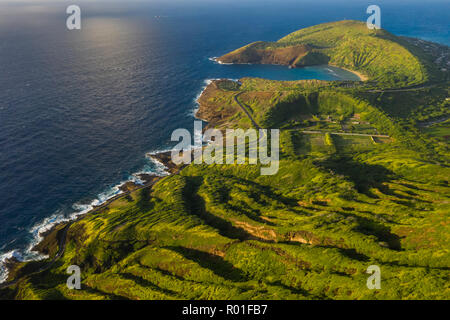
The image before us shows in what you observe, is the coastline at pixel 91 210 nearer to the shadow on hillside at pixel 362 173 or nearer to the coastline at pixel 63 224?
the coastline at pixel 63 224

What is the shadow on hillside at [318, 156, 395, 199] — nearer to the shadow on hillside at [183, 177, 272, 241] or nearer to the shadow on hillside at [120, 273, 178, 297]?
the shadow on hillside at [183, 177, 272, 241]

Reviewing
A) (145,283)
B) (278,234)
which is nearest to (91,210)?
(145,283)

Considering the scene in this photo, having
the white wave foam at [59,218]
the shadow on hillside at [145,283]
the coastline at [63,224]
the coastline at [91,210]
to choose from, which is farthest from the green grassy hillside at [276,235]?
the white wave foam at [59,218]

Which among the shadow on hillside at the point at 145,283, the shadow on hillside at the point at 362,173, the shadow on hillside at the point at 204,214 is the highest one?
the shadow on hillside at the point at 362,173

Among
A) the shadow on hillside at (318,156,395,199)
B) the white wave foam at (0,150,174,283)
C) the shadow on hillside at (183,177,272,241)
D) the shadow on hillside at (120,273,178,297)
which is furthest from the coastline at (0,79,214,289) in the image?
the shadow on hillside at (318,156,395,199)

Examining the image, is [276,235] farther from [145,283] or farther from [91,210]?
[91,210]

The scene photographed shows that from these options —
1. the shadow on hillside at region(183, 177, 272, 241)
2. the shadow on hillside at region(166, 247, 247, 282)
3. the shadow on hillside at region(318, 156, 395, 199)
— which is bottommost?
the shadow on hillside at region(166, 247, 247, 282)

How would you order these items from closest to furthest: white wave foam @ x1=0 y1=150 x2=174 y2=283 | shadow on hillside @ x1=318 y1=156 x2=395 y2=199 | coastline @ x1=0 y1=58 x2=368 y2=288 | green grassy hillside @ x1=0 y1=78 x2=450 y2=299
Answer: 1. green grassy hillside @ x1=0 y1=78 x2=450 y2=299
2. coastline @ x1=0 y1=58 x2=368 y2=288
3. white wave foam @ x1=0 y1=150 x2=174 y2=283
4. shadow on hillside @ x1=318 y1=156 x2=395 y2=199

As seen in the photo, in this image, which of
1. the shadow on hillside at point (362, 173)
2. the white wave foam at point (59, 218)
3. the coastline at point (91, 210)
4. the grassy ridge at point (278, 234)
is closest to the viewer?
the grassy ridge at point (278, 234)

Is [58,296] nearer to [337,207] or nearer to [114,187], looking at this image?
[114,187]
